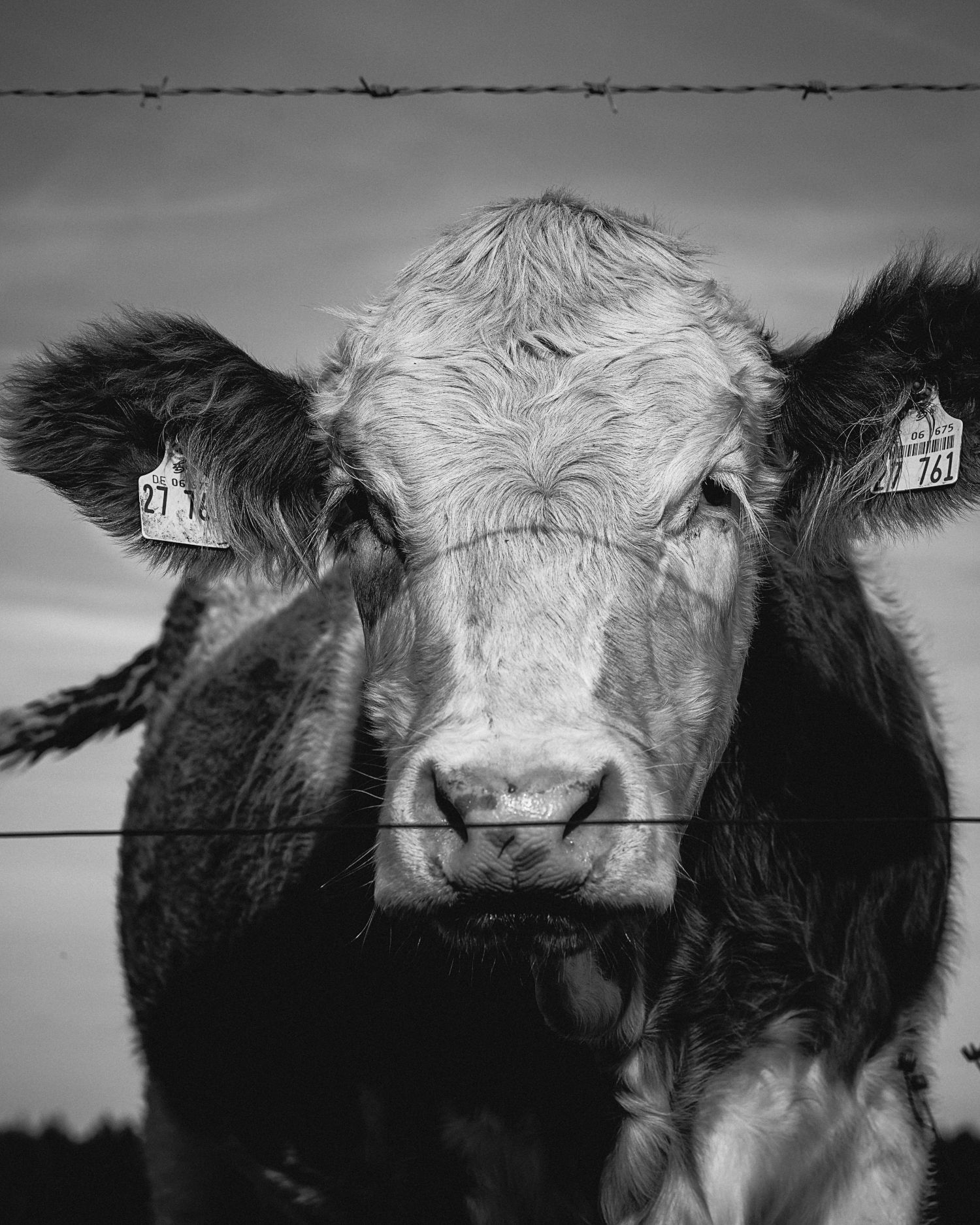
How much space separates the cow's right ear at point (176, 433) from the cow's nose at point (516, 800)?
139cm

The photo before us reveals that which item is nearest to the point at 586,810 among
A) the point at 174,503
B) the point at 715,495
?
the point at 715,495

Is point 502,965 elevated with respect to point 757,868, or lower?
lower

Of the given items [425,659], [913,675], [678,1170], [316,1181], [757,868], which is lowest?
[316,1181]

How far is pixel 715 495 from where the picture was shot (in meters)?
3.18

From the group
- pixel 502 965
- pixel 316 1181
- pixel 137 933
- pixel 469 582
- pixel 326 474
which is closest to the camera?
pixel 469 582

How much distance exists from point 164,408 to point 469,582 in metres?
1.07

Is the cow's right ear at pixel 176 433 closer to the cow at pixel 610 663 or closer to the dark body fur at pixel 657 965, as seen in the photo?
the cow at pixel 610 663

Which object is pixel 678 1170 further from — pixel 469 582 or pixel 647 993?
pixel 469 582

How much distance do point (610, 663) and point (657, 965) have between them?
1.03 m

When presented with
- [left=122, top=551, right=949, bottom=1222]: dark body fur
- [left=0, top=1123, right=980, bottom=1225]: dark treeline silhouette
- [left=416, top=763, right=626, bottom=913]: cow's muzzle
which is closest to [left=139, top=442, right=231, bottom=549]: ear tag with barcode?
[left=122, top=551, right=949, bottom=1222]: dark body fur

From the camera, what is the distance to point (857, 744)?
12.1 feet

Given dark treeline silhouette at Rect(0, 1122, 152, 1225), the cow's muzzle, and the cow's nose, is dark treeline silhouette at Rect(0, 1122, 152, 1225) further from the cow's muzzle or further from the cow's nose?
the cow's nose

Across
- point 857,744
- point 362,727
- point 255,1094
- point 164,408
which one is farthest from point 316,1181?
point 164,408

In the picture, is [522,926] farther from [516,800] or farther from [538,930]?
[516,800]
